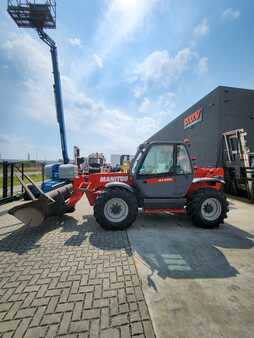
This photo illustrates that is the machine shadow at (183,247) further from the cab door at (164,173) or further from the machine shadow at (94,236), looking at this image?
the cab door at (164,173)

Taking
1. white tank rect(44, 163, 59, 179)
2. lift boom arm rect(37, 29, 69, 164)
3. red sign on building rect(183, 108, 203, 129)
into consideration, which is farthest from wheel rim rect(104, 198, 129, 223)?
red sign on building rect(183, 108, 203, 129)

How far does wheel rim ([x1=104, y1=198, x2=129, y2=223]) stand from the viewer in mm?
4523

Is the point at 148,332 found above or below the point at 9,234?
below

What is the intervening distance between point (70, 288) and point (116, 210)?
7.56ft

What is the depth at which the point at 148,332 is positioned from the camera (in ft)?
5.84

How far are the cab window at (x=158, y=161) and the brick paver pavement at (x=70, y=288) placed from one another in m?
→ 1.81

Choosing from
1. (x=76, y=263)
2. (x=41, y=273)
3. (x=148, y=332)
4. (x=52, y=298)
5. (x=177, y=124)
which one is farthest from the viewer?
(x=177, y=124)

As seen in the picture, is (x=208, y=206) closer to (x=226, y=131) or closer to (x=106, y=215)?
(x=106, y=215)

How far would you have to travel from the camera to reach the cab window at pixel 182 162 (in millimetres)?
4871

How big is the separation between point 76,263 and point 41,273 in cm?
53

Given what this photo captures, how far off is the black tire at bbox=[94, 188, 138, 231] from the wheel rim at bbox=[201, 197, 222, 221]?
1889mm

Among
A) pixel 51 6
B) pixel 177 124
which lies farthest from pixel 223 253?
pixel 177 124

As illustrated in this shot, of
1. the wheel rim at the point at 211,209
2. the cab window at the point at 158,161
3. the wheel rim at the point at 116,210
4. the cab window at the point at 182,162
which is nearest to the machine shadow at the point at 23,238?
the wheel rim at the point at 116,210

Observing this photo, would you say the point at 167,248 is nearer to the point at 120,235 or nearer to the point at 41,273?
the point at 120,235
